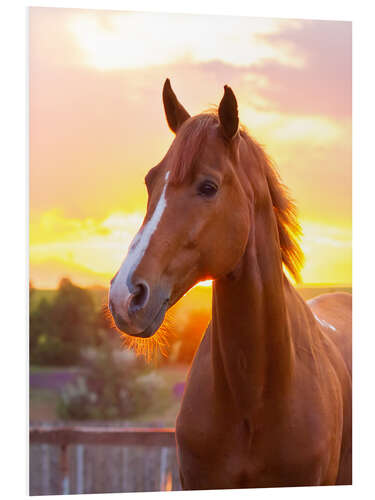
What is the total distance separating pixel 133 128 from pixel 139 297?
167 cm

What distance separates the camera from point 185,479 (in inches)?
75.0

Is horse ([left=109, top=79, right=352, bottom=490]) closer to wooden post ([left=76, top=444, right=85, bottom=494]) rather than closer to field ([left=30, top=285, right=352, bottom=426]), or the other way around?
field ([left=30, top=285, right=352, bottom=426])

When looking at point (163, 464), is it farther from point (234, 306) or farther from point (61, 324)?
point (234, 306)

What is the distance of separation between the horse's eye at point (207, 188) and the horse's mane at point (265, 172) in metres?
0.05

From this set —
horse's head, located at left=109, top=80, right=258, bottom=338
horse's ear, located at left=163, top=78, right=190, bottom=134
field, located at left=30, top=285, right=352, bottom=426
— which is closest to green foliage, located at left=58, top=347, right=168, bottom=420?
field, located at left=30, top=285, right=352, bottom=426

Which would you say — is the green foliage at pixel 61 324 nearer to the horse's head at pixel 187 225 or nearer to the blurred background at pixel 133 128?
the blurred background at pixel 133 128

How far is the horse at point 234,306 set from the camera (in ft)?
4.99

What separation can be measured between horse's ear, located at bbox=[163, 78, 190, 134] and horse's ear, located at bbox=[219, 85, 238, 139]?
0.80ft

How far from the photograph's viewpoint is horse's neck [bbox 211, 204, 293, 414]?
1.68 m

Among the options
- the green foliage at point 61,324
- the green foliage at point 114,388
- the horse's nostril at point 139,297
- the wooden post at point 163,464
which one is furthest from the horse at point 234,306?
the green foliage at point 114,388

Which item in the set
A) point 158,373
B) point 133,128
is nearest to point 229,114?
point 133,128

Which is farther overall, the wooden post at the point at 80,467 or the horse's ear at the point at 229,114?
the wooden post at the point at 80,467
